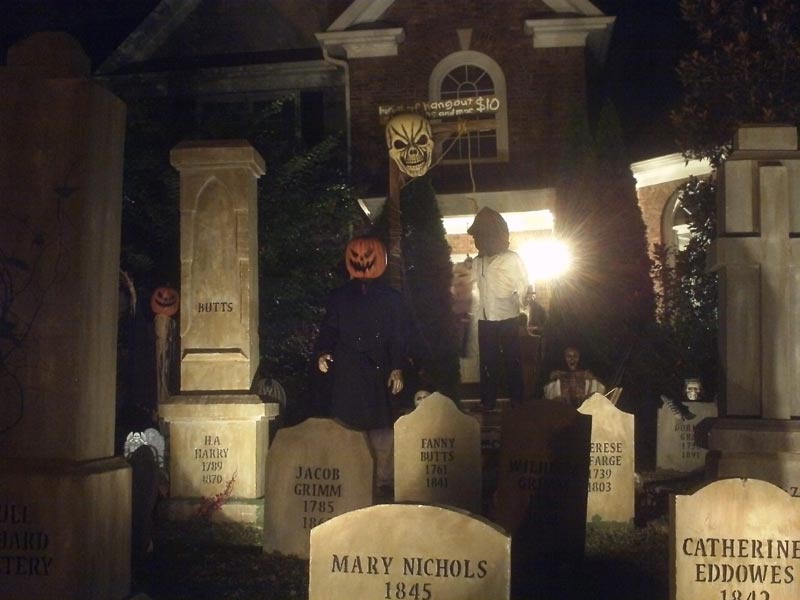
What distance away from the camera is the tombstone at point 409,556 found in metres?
3.81

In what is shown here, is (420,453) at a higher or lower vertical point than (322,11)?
lower

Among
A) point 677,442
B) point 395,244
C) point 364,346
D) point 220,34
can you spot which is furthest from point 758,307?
point 220,34

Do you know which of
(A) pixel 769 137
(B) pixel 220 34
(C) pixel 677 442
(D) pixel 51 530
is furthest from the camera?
(B) pixel 220 34

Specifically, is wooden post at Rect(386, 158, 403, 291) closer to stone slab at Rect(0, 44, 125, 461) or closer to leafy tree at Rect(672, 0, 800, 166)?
leafy tree at Rect(672, 0, 800, 166)

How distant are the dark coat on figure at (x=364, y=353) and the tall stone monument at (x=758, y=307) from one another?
9.22ft

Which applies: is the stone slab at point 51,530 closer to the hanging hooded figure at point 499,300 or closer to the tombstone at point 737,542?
the tombstone at point 737,542

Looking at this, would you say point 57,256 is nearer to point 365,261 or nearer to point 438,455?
point 438,455

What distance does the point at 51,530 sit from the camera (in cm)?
451

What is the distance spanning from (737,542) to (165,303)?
7024 millimetres

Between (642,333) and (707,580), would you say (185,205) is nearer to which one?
(707,580)

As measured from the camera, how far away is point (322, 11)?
66.7 ft

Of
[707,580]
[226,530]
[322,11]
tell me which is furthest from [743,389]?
[322,11]

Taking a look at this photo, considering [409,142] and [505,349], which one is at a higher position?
[409,142]

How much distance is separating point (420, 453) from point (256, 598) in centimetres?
231
